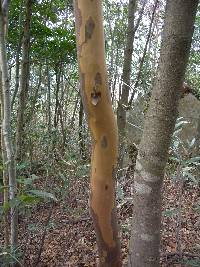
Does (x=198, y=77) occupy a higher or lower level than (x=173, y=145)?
higher

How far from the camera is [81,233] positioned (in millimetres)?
4230

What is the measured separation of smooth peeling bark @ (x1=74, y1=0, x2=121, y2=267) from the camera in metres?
2.04

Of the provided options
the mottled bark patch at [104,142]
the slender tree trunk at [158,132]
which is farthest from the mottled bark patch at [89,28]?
the mottled bark patch at [104,142]

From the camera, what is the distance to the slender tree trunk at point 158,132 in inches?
86.0

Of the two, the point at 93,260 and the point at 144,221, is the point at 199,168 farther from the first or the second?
the point at 144,221

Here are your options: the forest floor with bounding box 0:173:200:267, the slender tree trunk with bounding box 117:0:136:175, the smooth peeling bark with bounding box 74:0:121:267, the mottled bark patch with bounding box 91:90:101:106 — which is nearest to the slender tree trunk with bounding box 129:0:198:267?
the smooth peeling bark with bounding box 74:0:121:267

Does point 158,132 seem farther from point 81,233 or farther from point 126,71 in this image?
point 126,71

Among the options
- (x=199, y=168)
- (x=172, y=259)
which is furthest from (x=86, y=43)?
(x=199, y=168)

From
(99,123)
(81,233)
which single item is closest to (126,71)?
(81,233)

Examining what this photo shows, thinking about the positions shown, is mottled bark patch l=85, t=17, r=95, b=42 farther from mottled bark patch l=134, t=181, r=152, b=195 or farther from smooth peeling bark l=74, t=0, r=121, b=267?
mottled bark patch l=134, t=181, r=152, b=195

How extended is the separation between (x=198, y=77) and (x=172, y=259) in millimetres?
9909

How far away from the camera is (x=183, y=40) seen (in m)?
2.18

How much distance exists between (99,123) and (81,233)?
2.42 meters

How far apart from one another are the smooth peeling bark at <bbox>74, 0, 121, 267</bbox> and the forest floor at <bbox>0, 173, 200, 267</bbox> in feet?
3.11
